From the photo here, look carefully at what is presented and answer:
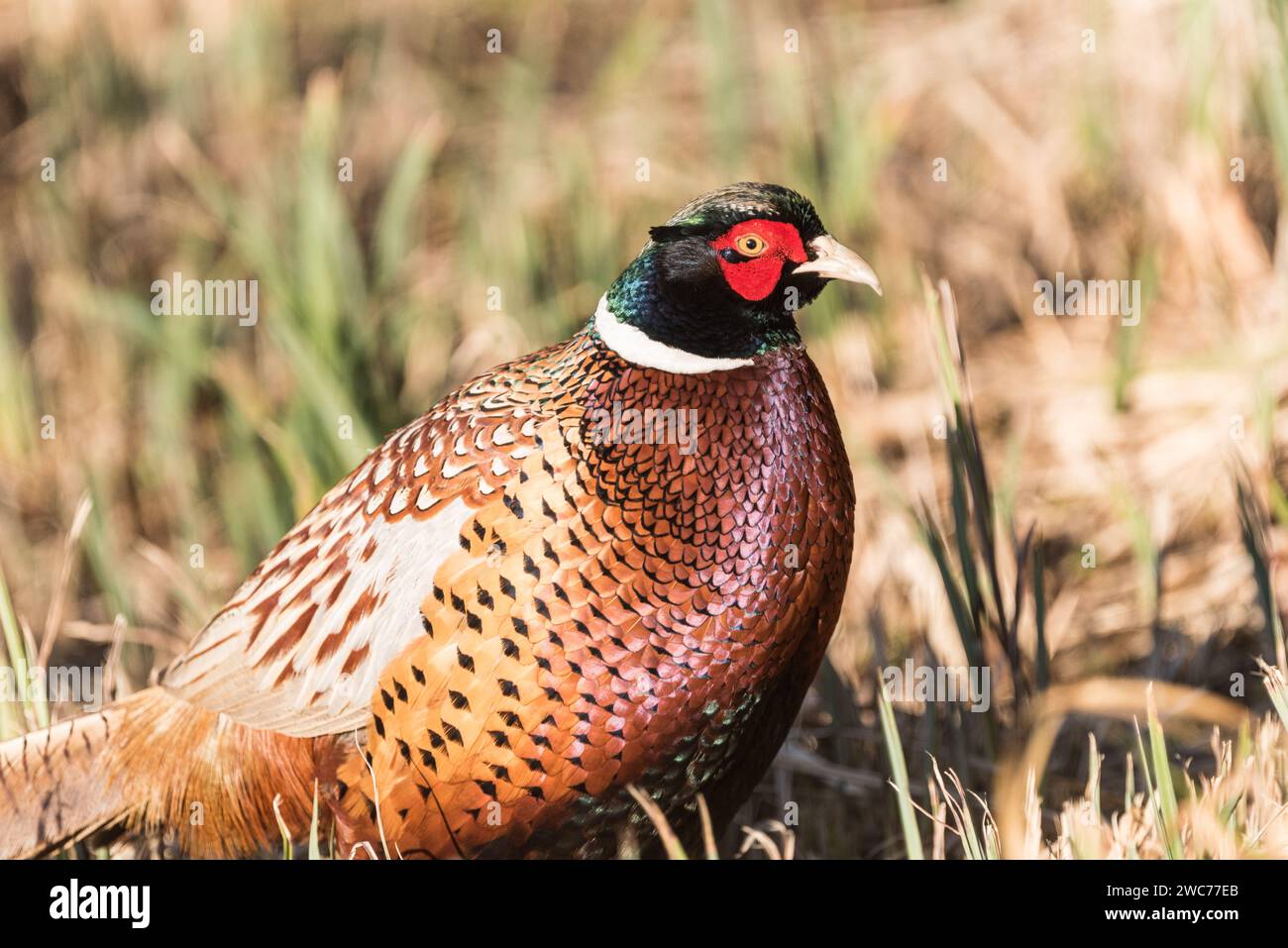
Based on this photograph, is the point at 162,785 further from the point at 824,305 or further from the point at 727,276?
the point at 824,305

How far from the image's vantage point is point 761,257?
2.74 m

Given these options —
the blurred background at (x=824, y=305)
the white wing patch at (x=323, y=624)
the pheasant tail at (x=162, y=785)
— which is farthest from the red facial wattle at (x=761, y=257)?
the pheasant tail at (x=162, y=785)

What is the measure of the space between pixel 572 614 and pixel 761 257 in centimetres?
72

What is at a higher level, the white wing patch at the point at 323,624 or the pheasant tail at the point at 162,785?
the white wing patch at the point at 323,624

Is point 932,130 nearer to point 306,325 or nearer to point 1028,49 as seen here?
point 1028,49

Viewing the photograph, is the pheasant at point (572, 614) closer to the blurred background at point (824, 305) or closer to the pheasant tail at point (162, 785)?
the pheasant tail at point (162, 785)

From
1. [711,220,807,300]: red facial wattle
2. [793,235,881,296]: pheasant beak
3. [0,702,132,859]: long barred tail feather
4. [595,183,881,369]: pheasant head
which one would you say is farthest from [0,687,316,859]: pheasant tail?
[793,235,881,296]: pheasant beak

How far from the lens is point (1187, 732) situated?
369cm

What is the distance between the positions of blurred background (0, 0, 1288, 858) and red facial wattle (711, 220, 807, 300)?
40 cm

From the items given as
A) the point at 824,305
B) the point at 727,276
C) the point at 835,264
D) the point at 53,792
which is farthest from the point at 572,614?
the point at 824,305

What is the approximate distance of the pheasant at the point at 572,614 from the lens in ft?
8.73

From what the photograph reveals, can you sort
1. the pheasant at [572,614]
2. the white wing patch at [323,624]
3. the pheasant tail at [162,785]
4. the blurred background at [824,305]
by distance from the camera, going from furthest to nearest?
the blurred background at [824,305] < the pheasant tail at [162,785] < the white wing patch at [323,624] < the pheasant at [572,614]

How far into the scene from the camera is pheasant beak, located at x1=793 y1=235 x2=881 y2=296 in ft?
9.02

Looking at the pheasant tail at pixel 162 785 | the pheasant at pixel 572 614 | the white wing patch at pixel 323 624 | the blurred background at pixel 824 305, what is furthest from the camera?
the blurred background at pixel 824 305
